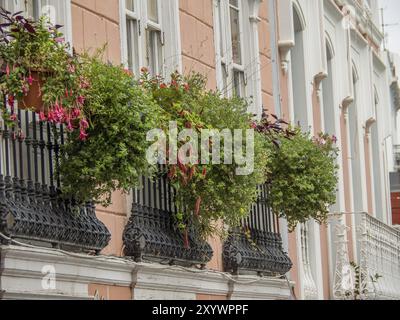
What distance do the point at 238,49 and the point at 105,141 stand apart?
622cm

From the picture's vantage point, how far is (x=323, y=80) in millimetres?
24547

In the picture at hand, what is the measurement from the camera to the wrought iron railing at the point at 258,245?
1700 cm

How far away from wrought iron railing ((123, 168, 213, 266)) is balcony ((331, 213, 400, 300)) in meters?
8.00

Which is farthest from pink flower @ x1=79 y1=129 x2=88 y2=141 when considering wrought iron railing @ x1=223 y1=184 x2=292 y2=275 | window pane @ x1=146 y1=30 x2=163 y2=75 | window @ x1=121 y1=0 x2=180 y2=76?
wrought iron railing @ x1=223 y1=184 x2=292 y2=275

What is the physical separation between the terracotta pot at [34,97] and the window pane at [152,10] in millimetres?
4143

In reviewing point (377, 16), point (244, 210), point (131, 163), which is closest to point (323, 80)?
point (377, 16)

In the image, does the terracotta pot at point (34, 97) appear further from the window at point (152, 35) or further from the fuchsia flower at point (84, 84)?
the window at point (152, 35)

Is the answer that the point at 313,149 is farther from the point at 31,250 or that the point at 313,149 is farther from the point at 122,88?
the point at 31,250

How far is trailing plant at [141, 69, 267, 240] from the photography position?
14359 mm

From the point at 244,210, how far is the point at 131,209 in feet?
4.31

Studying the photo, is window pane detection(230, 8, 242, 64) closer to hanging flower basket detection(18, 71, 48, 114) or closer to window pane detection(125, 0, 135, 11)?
window pane detection(125, 0, 135, 11)

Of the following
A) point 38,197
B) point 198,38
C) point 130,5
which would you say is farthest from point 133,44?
point 38,197

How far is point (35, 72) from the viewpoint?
12.0m

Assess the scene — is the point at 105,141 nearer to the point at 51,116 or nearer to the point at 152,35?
the point at 51,116
